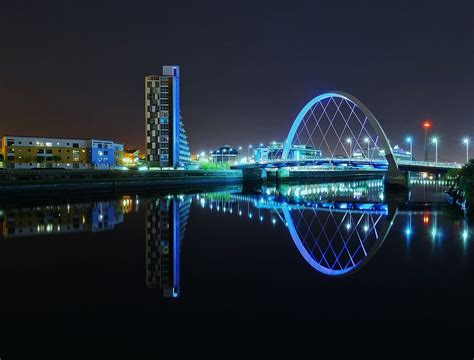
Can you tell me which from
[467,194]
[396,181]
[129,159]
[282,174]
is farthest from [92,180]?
[129,159]

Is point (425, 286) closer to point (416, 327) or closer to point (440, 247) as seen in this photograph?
point (416, 327)

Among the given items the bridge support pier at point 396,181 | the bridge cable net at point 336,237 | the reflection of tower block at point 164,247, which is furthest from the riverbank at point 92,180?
the bridge support pier at point 396,181

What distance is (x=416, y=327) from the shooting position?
23.4 feet

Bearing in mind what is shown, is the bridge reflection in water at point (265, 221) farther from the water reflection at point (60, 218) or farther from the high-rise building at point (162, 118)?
the high-rise building at point (162, 118)

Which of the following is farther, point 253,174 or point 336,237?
point 253,174

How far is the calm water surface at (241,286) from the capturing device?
6734 mm

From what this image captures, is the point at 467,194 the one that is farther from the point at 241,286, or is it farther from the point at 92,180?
the point at 92,180

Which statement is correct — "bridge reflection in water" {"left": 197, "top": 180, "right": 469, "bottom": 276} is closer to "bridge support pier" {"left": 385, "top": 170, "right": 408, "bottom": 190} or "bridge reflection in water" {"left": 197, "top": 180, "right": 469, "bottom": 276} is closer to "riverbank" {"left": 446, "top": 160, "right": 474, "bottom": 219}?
"riverbank" {"left": 446, "top": 160, "right": 474, "bottom": 219}

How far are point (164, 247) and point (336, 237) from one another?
786 centimetres

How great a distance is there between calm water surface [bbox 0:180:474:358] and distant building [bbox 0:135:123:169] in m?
46.2

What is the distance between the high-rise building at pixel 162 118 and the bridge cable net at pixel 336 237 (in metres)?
48.0

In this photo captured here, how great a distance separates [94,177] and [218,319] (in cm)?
3741

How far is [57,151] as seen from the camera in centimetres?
6794

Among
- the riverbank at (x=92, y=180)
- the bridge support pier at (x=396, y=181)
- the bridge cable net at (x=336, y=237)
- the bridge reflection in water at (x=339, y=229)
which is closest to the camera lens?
the bridge cable net at (x=336, y=237)
